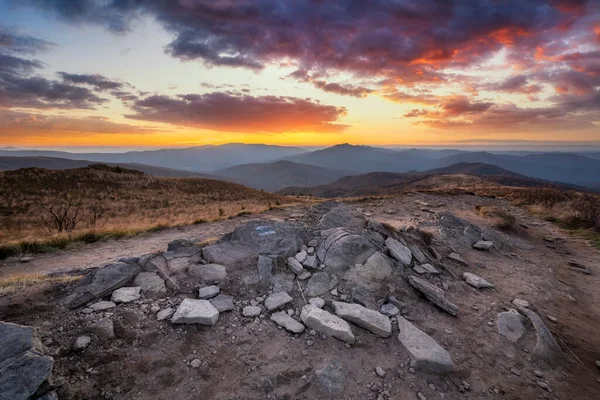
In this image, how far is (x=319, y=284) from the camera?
6.77 metres

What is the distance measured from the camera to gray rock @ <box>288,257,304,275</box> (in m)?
7.17

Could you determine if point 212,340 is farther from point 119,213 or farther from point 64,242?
point 119,213

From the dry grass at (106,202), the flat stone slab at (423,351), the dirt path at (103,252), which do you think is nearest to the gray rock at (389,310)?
the flat stone slab at (423,351)

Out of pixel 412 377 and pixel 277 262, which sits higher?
pixel 277 262

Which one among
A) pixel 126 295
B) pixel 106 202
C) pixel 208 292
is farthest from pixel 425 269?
pixel 106 202

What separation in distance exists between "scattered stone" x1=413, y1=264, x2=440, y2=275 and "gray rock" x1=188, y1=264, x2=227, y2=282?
5.62 m

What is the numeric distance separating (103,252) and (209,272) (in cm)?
709

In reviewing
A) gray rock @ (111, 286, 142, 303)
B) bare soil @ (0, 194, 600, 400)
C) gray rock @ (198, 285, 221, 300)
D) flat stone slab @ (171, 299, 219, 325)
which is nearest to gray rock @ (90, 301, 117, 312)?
gray rock @ (111, 286, 142, 303)

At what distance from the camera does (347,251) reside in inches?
302

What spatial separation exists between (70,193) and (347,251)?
3862 cm

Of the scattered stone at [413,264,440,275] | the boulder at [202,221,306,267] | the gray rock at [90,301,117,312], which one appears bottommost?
Result: the scattered stone at [413,264,440,275]

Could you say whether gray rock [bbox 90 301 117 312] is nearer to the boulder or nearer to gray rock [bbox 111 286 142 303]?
gray rock [bbox 111 286 142 303]

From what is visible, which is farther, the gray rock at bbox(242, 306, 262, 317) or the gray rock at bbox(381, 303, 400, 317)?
the gray rock at bbox(381, 303, 400, 317)

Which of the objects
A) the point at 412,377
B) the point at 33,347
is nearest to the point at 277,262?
the point at 412,377
